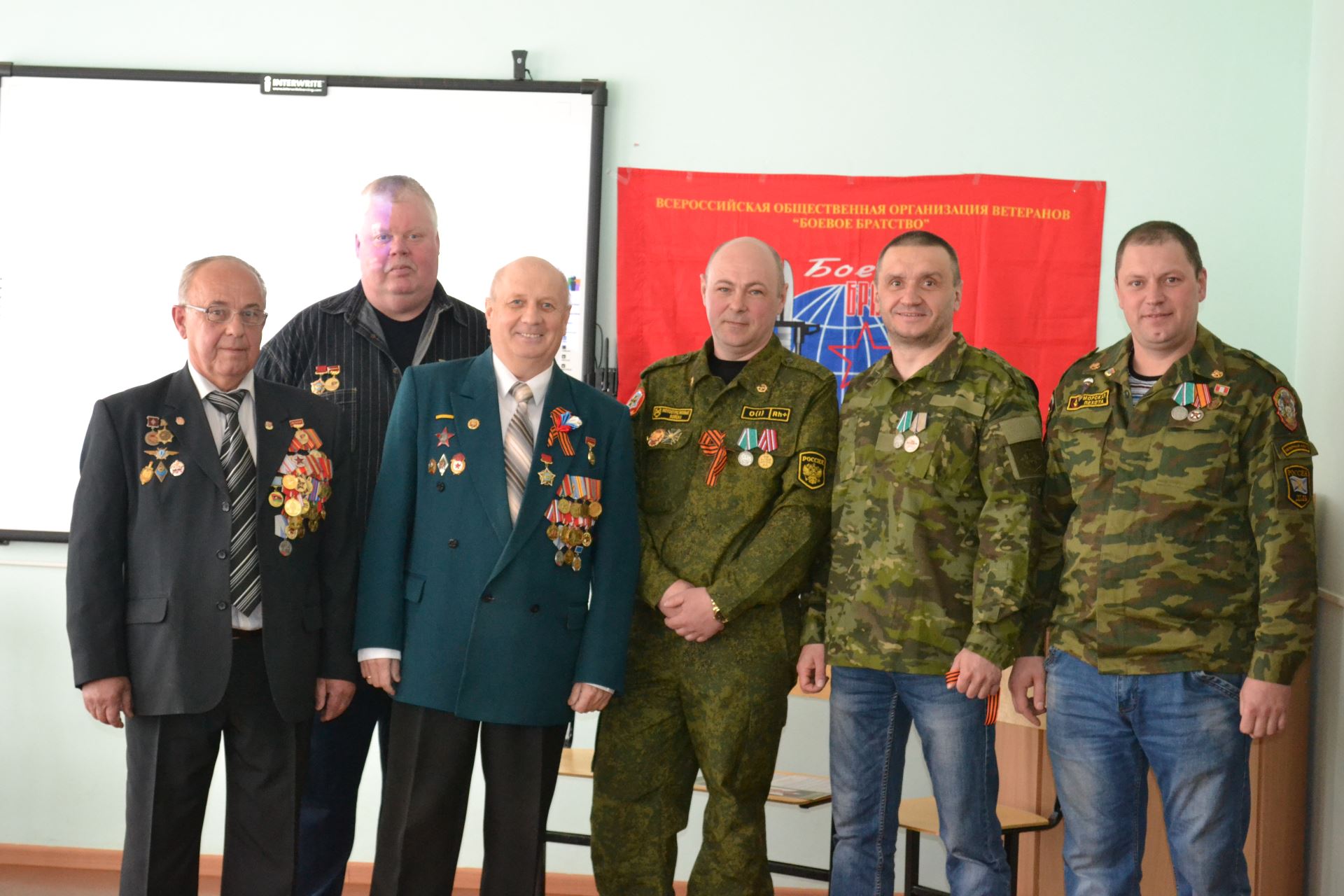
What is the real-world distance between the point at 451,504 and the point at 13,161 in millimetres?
2527

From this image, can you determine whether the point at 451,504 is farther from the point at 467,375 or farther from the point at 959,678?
the point at 959,678

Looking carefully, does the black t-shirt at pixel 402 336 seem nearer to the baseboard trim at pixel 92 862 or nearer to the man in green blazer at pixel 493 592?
the man in green blazer at pixel 493 592

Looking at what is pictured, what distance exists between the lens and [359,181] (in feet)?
12.6

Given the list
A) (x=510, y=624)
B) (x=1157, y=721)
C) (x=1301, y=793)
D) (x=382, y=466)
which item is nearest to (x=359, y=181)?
(x=382, y=466)

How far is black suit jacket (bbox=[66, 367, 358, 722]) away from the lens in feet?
7.32

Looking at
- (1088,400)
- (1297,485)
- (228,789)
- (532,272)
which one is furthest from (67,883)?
(1297,485)

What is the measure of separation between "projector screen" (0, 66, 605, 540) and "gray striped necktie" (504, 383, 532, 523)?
139cm

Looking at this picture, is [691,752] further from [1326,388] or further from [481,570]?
[1326,388]

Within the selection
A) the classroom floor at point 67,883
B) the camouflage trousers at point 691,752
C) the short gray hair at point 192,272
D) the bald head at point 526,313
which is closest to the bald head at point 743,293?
the bald head at point 526,313

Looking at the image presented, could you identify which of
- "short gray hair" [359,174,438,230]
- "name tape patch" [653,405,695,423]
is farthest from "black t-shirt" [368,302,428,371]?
"name tape patch" [653,405,695,423]

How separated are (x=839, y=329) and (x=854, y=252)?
9.7 inches

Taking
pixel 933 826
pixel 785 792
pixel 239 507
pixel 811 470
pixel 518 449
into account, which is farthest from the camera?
pixel 785 792

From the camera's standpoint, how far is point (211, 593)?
2.27 metres

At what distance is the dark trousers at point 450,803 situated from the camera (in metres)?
2.32
